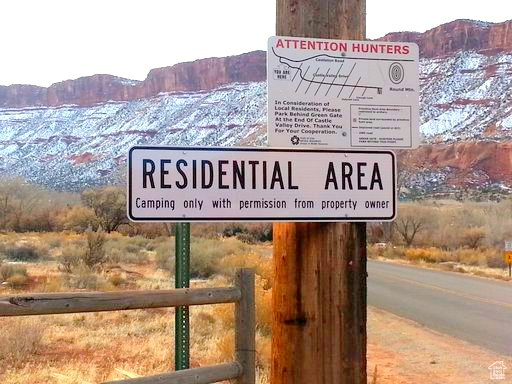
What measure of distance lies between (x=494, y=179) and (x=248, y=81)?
1886 inches

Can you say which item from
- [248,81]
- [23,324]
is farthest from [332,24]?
[248,81]

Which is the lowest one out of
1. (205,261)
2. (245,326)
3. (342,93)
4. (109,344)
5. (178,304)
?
(109,344)

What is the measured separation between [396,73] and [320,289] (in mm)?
938

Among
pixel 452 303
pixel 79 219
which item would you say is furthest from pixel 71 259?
pixel 79 219

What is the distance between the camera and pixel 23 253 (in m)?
24.4

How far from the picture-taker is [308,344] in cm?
270

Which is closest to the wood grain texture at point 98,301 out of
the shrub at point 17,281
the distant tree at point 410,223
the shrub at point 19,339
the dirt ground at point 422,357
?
the dirt ground at point 422,357

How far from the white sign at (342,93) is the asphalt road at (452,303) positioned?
29.5ft

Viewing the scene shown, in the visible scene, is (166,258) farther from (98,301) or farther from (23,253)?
(98,301)

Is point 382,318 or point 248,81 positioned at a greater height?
point 248,81

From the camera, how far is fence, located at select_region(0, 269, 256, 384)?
2.77 metres

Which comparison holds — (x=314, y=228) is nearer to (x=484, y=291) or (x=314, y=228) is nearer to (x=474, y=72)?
(x=484, y=291)

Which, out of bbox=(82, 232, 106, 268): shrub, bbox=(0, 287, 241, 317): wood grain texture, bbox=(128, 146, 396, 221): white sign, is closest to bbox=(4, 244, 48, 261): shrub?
bbox=(82, 232, 106, 268): shrub

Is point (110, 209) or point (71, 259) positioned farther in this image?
point (110, 209)
